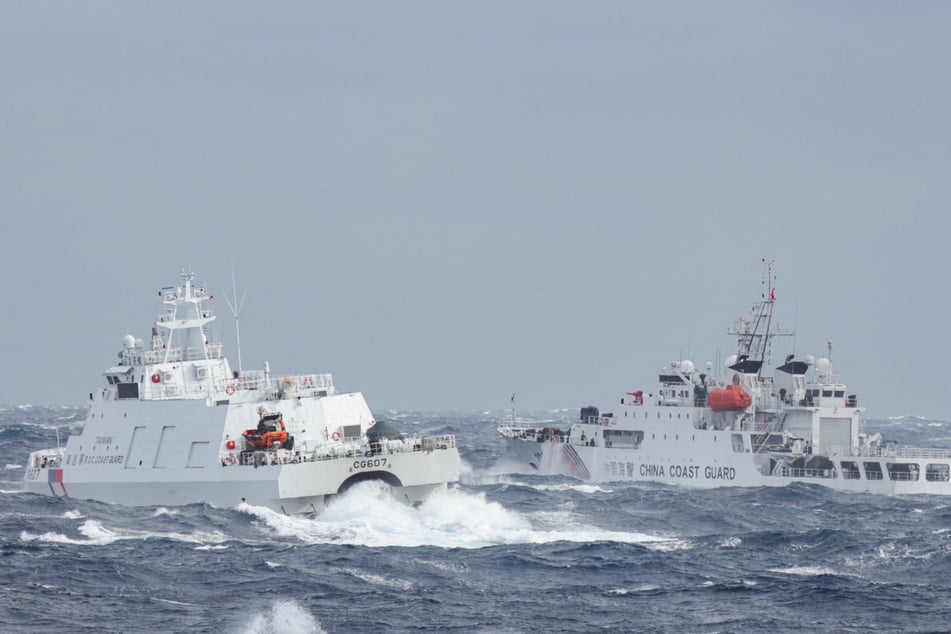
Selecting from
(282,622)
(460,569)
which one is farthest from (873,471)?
(282,622)

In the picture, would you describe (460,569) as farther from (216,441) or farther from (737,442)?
(737,442)

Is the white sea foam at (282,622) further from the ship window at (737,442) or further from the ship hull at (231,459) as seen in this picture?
the ship window at (737,442)

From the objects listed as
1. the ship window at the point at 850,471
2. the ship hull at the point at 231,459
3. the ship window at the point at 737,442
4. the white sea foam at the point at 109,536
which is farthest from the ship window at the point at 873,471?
the white sea foam at the point at 109,536

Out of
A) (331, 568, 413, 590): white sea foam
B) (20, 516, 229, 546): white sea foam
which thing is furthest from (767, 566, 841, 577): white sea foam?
(20, 516, 229, 546): white sea foam

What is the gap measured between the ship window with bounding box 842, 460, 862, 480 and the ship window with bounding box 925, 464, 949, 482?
301 centimetres

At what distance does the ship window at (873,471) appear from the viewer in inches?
2495

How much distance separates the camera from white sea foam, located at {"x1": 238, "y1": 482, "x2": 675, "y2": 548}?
130ft

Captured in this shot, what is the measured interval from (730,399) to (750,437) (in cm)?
197

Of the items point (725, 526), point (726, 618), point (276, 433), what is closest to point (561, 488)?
point (725, 526)

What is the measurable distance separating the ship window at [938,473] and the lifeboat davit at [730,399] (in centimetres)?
858

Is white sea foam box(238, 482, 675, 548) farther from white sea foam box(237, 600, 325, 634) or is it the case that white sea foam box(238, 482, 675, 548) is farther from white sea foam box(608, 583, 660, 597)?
white sea foam box(237, 600, 325, 634)

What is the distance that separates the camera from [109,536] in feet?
127

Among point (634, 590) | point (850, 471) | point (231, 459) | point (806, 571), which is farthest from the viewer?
point (850, 471)

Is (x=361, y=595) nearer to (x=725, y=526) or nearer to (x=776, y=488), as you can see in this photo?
(x=725, y=526)
